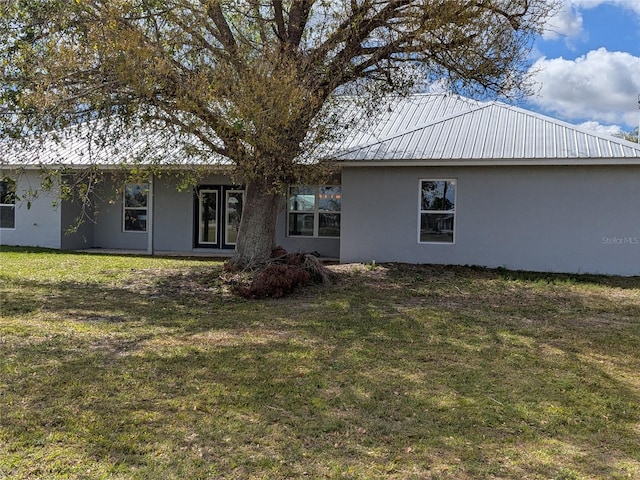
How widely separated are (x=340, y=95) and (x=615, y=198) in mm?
6585

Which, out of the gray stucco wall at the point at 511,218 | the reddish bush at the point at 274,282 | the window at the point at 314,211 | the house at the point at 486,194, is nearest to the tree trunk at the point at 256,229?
the reddish bush at the point at 274,282

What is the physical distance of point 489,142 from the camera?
12.8 m

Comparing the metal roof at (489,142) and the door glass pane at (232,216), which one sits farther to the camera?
the door glass pane at (232,216)

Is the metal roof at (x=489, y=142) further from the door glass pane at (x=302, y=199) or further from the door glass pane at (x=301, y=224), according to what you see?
the door glass pane at (x=301, y=224)

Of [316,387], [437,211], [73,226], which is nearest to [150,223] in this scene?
[73,226]

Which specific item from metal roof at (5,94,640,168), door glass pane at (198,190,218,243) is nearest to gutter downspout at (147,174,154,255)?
door glass pane at (198,190,218,243)

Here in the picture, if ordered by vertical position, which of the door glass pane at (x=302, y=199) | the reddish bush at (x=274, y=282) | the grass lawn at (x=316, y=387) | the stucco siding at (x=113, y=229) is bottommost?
the grass lawn at (x=316, y=387)

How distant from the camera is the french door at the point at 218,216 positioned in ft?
55.1

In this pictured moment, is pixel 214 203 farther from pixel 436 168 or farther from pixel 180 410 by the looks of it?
pixel 180 410

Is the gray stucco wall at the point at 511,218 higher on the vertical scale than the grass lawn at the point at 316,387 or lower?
higher

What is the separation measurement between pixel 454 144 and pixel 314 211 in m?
4.67

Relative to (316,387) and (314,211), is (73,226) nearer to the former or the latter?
(314,211)

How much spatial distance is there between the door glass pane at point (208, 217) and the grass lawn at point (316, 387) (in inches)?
300

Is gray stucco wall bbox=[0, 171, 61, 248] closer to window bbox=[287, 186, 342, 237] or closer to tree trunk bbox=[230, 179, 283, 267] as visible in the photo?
window bbox=[287, 186, 342, 237]
